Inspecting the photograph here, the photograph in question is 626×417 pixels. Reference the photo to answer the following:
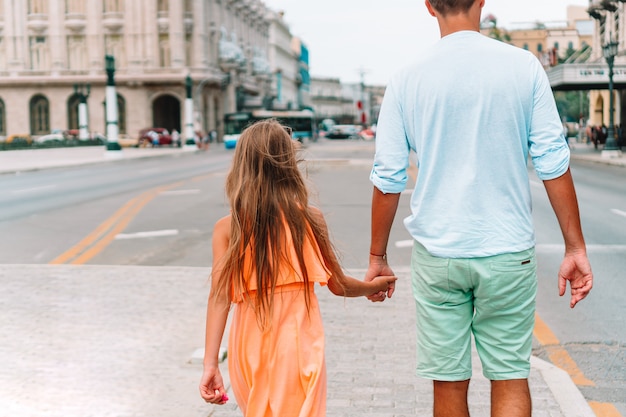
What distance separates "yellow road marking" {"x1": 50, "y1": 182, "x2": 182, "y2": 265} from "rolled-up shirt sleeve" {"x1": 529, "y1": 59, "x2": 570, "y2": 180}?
8222mm

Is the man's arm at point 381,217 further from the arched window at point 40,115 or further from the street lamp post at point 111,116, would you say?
the arched window at point 40,115

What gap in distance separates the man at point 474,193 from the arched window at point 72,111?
80.2 meters

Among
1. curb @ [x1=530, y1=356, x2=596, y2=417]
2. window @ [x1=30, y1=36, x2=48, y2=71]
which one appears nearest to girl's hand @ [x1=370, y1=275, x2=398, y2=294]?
curb @ [x1=530, y1=356, x2=596, y2=417]

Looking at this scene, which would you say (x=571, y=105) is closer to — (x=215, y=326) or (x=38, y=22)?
(x=38, y=22)

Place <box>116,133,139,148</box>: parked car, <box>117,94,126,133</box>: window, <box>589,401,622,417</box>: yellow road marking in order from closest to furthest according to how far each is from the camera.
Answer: <box>589,401,622,417</box>: yellow road marking < <box>116,133,139,148</box>: parked car < <box>117,94,126,133</box>: window

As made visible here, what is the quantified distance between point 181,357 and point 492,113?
133 inches

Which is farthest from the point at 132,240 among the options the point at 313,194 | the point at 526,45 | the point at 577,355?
the point at 526,45

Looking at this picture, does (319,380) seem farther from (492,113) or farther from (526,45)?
(526,45)

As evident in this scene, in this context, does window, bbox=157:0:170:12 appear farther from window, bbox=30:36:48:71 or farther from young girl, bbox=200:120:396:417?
young girl, bbox=200:120:396:417

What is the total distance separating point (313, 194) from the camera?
350cm

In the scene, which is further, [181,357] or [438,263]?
[181,357]

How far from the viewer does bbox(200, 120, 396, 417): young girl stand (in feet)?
10.1

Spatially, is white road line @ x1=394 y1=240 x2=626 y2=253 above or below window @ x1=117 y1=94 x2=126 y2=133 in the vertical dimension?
below

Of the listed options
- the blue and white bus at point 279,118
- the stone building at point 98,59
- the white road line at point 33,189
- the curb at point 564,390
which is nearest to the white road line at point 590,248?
the curb at point 564,390
